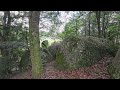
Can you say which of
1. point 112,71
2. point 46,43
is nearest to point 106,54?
point 112,71

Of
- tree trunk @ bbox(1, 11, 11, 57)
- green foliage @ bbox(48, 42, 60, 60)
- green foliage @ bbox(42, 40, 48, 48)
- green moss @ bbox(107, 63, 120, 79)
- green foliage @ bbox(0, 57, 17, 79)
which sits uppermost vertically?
tree trunk @ bbox(1, 11, 11, 57)

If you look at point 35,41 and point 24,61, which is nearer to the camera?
point 35,41

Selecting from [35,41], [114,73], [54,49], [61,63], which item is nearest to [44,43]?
[54,49]

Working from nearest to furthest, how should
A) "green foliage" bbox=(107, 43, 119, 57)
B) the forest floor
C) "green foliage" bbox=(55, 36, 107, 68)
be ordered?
1. the forest floor
2. "green foliage" bbox=(55, 36, 107, 68)
3. "green foliage" bbox=(107, 43, 119, 57)

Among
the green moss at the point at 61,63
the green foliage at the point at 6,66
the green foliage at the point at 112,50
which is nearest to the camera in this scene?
the green moss at the point at 61,63

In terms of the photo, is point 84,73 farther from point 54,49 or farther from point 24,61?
point 54,49

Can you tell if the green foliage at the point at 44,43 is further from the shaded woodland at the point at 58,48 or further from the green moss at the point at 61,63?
the green moss at the point at 61,63

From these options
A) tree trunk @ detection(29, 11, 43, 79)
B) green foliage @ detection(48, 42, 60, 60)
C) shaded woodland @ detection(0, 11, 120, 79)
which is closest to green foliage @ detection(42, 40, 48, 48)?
shaded woodland @ detection(0, 11, 120, 79)

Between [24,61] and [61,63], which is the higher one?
[61,63]

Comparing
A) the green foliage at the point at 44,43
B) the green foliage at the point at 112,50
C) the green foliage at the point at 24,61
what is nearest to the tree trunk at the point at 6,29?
the green foliage at the point at 24,61

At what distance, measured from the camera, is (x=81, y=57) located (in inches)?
371

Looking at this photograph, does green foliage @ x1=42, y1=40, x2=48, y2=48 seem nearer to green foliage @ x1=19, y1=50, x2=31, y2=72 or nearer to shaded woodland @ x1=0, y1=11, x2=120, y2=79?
shaded woodland @ x1=0, y1=11, x2=120, y2=79

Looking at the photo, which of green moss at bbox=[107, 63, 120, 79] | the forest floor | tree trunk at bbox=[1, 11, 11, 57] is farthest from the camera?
tree trunk at bbox=[1, 11, 11, 57]
